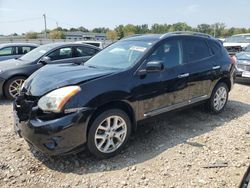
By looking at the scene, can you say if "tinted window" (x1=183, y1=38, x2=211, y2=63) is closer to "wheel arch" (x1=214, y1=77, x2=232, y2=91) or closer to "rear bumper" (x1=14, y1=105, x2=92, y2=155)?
"wheel arch" (x1=214, y1=77, x2=232, y2=91)

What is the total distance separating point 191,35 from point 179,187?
9.74 ft

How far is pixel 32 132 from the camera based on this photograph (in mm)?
3225

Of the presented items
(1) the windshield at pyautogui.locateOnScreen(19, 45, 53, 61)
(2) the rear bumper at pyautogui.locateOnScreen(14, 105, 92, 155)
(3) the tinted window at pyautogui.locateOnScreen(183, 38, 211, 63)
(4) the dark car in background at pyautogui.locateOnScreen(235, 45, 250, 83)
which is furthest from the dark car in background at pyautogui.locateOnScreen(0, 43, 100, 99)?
(4) the dark car in background at pyautogui.locateOnScreen(235, 45, 250, 83)

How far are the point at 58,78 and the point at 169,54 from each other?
1.89m

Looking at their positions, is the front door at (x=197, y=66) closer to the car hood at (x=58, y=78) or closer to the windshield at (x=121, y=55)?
the windshield at (x=121, y=55)

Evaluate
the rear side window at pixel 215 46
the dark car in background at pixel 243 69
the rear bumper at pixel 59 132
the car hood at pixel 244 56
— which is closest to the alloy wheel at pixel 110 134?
the rear bumper at pixel 59 132

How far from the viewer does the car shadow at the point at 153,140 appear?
138 inches

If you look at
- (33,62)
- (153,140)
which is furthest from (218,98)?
(33,62)

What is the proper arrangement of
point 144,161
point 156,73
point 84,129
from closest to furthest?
1. point 84,129
2. point 144,161
3. point 156,73

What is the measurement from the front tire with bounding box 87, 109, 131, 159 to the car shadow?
142 millimetres

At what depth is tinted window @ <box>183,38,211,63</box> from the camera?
472cm

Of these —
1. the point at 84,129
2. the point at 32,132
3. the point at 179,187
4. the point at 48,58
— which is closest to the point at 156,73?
the point at 84,129

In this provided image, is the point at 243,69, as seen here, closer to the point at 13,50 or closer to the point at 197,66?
the point at 197,66

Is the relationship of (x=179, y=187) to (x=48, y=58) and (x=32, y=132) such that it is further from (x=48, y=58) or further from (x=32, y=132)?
(x=48, y=58)
